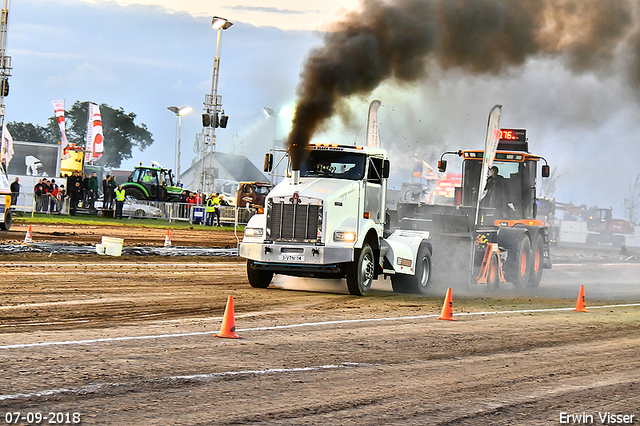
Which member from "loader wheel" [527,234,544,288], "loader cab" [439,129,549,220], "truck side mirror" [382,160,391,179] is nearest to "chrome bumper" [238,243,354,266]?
"truck side mirror" [382,160,391,179]

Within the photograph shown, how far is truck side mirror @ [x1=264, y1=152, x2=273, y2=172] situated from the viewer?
15.7m

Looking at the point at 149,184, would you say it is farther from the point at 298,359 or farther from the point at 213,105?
the point at 298,359

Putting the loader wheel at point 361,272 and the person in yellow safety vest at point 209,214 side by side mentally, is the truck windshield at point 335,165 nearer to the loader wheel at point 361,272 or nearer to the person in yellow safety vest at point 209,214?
the loader wheel at point 361,272

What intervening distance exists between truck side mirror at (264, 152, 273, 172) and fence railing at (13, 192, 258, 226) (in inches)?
882

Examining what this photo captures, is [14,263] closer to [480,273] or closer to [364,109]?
[364,109]

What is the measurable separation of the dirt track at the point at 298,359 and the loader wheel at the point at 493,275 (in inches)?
163

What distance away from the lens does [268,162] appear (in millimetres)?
15789

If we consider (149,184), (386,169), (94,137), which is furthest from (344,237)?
(94,137)

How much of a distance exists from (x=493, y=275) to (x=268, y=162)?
6613 millimetres

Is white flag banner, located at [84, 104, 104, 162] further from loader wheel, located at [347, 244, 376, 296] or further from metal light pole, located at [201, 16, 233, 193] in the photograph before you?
loader wheel, located at [347, 244, 376, 296]

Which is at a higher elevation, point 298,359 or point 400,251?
point 400,251

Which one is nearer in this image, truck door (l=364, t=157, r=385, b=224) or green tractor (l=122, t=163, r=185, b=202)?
truck door (l=364, t=157, r=385, b=224)

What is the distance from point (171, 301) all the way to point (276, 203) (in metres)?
3.05

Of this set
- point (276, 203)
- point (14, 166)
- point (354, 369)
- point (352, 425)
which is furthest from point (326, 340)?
point (14, 166)
